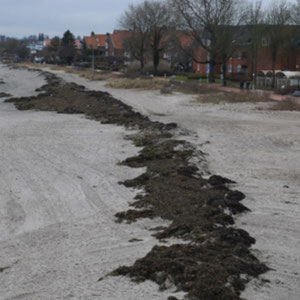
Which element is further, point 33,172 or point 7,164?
point 7,164

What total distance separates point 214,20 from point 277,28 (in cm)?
696

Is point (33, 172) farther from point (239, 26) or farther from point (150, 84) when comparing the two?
point (239, 26)

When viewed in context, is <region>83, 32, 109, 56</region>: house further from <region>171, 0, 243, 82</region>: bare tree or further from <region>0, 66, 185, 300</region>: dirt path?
<region>0, 66, 185, 300</region>: dirt path

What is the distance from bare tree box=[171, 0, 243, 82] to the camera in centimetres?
4912

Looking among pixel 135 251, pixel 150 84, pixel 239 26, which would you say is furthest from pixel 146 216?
pixel 239 26

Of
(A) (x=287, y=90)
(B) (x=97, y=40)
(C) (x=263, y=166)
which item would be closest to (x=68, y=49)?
(B) (x=97, y=40)

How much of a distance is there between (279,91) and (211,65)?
14.7m

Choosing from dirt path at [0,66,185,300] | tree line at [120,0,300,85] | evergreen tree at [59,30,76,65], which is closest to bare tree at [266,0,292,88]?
tree line at [120,0,300,85]

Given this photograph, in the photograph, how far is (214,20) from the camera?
49.7 m

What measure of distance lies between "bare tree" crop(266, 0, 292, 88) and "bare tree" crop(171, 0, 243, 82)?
399 centimetres

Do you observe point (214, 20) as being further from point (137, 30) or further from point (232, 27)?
point (137, 30)

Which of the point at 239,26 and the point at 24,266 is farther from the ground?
the point at 239,26

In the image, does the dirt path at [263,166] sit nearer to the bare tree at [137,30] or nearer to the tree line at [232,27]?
the tree line at [232,27]

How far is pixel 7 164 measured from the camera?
1422cm
